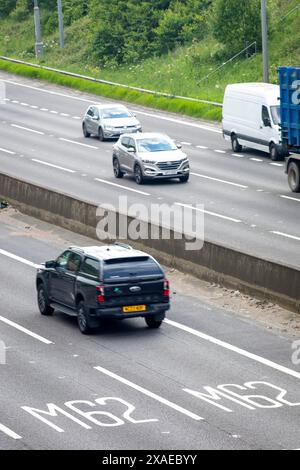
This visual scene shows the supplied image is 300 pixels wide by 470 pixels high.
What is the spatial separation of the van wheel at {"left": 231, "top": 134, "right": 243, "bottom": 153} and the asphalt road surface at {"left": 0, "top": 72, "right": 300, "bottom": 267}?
27 centimetres

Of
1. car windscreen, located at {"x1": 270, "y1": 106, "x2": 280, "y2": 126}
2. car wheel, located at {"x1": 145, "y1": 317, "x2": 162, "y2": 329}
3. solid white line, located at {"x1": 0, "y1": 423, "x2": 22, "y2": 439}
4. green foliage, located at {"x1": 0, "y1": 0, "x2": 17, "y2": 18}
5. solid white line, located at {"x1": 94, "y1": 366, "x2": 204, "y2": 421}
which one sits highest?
green foliage, located at {"x1": 0, "y1": 0, "x2": 17, "y2": 18}

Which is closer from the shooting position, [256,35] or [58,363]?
[58,363]

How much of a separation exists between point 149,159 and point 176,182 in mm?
1308

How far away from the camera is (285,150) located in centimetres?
4550

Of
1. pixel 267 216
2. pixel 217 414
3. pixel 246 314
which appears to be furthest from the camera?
pixel 267 216

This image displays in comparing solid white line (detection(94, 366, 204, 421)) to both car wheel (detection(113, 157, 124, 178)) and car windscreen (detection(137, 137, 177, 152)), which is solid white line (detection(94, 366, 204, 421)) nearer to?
car windscreen (detection(137, 137, 177, 152))

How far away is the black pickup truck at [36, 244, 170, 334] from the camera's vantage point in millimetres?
27438

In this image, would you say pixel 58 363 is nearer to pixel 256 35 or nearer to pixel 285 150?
pixel 285 150

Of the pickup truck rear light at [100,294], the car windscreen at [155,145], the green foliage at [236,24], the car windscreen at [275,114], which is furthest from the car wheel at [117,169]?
the green foliage at [236,24]

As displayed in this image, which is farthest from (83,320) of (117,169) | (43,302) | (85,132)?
(85,132)

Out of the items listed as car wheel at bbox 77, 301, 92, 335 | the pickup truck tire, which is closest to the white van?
the pickup truck tire

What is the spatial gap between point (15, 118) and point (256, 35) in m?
13.5

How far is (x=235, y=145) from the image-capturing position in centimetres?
5444
